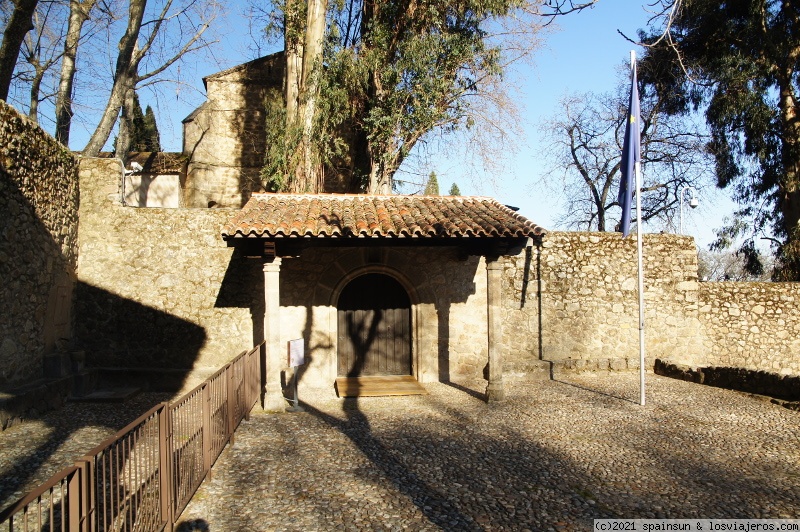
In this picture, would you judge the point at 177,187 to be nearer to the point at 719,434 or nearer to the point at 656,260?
the point at 656,260

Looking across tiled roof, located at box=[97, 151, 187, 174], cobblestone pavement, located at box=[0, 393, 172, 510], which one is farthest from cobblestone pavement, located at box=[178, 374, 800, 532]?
tiled roof, located at box=[97, 151, 187, 174]

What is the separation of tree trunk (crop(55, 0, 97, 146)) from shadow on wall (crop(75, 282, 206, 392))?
226 inches

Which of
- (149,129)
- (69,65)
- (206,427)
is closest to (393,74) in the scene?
(69,65)

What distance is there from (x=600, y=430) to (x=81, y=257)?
29.9 feet

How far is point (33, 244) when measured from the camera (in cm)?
837

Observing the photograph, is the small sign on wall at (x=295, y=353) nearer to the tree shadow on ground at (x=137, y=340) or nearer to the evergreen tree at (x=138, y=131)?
the tree shadow on ground at (x=137, y=340)

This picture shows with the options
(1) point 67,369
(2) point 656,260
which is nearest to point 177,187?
(1) point 67,369

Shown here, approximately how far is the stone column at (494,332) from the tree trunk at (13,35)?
808cm

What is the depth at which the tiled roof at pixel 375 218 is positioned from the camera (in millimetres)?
7923

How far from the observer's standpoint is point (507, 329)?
1098 centimetres

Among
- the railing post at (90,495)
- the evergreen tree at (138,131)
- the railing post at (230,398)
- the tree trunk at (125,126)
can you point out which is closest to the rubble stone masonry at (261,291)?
the railing post at (230,398)

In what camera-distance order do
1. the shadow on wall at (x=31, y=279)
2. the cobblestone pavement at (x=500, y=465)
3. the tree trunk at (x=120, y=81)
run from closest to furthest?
the cobblestone pavement at (x=500, y=465)
the shadow on wall at (x=31, y=279)
the tree trunk at (x=120, y=81)

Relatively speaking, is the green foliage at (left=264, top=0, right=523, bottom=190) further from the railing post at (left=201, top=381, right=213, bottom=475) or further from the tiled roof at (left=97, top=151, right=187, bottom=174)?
the railing post at (left=201, top=381, right=213, bottom=475)

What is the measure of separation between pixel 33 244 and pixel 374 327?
220 inches
